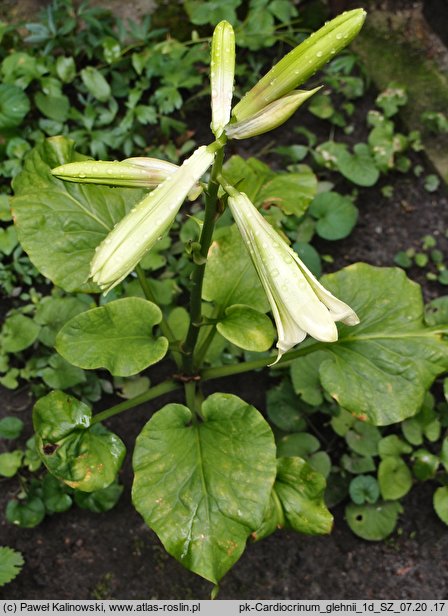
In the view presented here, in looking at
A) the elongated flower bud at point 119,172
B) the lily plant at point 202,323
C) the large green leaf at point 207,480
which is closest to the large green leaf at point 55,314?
the lily plant at point 202,323

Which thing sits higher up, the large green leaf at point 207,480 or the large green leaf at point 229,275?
the large green leaf at point 229,275

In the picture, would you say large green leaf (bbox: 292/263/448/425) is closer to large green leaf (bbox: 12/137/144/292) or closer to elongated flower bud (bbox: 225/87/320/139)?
large green leaf (bbox: 12/137/144/292)

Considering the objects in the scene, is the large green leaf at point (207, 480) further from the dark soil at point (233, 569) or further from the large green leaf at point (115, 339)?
the dark soil at point (233, 569)

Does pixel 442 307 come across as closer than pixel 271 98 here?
No

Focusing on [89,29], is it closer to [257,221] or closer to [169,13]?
[169,13]

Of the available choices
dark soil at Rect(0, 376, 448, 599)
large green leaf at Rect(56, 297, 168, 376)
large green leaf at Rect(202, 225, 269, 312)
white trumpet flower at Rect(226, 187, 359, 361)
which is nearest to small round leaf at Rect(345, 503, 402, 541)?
dark soil at Rect(0, 376, 448, 599)

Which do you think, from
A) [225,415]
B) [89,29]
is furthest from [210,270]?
[89,29]
